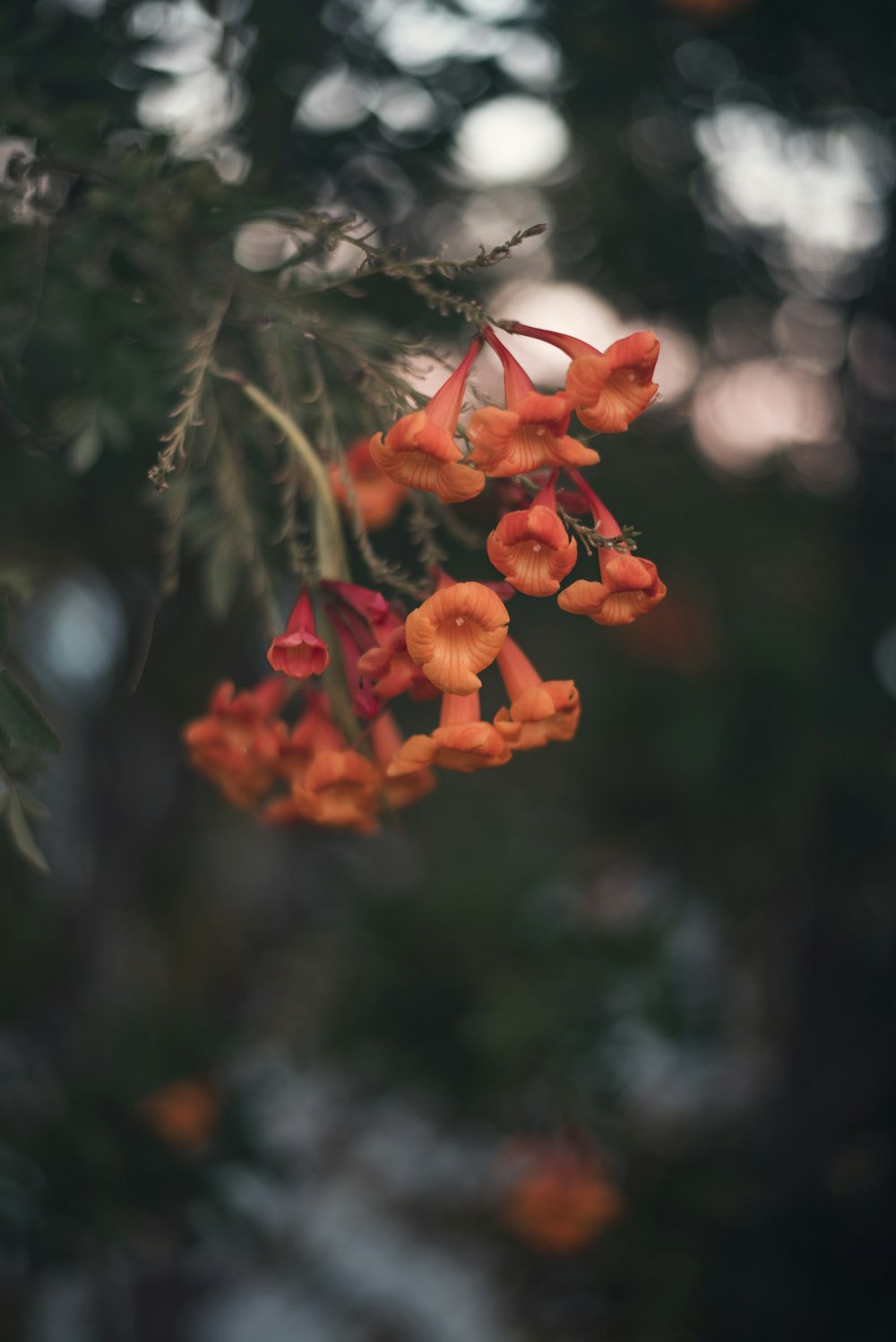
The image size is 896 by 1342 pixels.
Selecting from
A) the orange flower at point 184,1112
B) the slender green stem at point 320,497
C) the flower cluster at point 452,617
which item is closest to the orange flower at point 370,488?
the flower cluster at point 452,617

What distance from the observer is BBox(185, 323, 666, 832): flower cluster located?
0.77 metres

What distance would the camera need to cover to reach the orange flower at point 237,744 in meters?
1.04

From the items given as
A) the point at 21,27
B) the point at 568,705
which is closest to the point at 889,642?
the point at 568,705

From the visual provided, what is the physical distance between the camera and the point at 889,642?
313 centimetres

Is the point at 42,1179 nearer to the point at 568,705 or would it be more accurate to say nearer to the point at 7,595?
the point at 7,595

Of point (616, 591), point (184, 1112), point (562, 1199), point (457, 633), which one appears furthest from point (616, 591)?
point (184, 1112)

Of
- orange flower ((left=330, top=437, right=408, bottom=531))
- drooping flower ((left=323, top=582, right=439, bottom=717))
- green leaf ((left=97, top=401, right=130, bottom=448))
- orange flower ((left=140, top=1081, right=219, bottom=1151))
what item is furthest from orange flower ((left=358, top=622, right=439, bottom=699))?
orange flower ((left=140, top=1081, right=219, bottom=1151))

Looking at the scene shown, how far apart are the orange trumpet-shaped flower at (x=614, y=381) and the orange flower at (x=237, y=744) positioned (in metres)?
0.48

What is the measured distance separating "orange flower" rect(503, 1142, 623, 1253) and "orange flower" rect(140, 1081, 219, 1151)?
90 cm

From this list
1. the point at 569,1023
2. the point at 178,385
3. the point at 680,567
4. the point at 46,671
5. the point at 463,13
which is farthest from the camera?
the point at 46,671

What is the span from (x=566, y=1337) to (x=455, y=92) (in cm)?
339

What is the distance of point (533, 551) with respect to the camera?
792 mm

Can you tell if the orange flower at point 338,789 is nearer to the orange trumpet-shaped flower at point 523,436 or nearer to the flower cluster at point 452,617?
the flower cluster at point 452,617

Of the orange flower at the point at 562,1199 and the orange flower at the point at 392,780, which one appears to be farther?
the orange flower at the point at 562,1199
